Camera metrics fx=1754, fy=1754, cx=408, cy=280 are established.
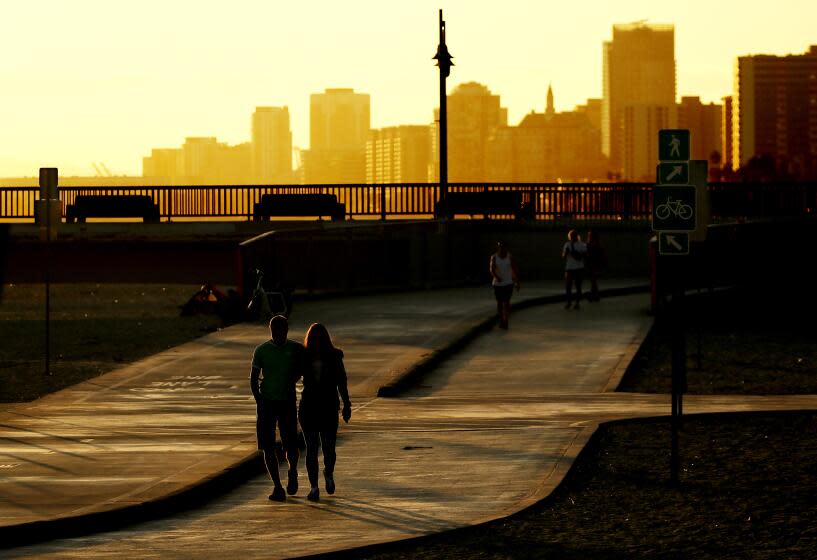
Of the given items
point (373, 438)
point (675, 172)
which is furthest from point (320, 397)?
point (675, 172)

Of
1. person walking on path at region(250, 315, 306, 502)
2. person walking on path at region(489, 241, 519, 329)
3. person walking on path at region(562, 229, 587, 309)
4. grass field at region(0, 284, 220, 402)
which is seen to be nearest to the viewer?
person walking on path at region(250, 315, 306, 502)

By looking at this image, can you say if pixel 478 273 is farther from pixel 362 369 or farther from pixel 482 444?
pixel 482 444

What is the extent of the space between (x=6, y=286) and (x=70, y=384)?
2924 cm

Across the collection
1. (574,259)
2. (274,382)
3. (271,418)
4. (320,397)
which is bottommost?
(271,418)

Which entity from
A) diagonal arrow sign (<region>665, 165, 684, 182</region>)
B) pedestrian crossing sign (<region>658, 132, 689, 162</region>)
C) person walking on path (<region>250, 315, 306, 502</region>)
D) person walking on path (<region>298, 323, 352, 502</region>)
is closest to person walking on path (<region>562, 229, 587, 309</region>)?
pedestrian crossing sign (<region>658, 132, 689, 162</region>)

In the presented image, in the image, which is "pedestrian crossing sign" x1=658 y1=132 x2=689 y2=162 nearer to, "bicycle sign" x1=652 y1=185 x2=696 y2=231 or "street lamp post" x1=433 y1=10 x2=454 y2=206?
"bicycle sign" x1=652 y1=185 x2=696 y2=231

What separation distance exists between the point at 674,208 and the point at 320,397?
3779 mm

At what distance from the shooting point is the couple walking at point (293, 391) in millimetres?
13891

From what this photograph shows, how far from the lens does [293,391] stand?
14078mm

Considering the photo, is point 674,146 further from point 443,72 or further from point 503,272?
point 443,72

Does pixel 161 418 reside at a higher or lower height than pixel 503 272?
lower

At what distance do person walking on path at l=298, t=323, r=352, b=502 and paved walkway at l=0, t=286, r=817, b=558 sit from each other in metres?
0.34

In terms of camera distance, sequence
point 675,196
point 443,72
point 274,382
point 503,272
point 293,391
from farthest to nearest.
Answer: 1. point 443,72
2. point 503,272
3. point 675,196
4. point 293,391
5. point 274,382

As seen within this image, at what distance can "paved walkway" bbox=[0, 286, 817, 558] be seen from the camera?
497 inches
